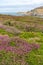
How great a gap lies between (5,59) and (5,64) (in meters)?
0.49

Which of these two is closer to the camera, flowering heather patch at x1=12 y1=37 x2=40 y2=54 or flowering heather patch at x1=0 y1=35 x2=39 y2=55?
flowering heather patch at x1=0 y1=35 x2=39 y2=55

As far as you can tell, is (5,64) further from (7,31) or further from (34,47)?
(7,31)

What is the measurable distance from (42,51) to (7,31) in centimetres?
1044

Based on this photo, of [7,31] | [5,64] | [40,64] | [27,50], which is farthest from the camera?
[7,31]

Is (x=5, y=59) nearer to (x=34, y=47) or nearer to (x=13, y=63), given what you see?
(x=13, y=63)

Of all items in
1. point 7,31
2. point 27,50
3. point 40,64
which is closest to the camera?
point 40,64

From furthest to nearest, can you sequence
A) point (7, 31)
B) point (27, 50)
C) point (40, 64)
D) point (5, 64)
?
point (7, 31) → point (27, 50) → point (40, 64) → point (5, 64)

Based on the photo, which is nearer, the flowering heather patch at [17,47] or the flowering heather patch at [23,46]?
the flowering heather patch at [17,47]

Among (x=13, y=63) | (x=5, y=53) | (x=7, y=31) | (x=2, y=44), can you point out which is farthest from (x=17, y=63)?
(x=7, y=31)

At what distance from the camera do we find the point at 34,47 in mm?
17344

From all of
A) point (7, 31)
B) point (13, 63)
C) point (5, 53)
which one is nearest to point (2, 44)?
point (5, 53)

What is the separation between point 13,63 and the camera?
1433 cm

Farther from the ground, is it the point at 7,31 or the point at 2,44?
the point at 2,44

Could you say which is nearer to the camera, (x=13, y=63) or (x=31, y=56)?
(x=13, y=63)
